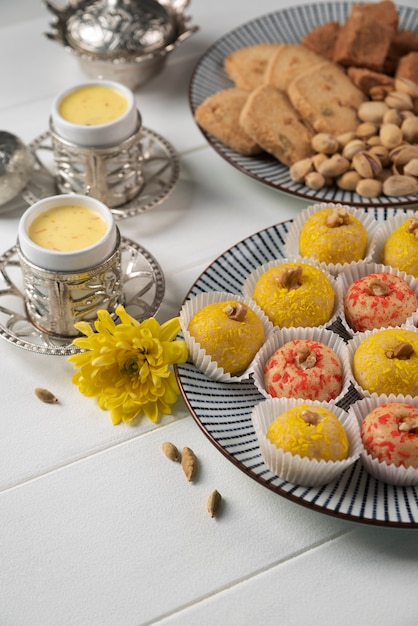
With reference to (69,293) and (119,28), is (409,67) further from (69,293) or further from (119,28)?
(69,293)

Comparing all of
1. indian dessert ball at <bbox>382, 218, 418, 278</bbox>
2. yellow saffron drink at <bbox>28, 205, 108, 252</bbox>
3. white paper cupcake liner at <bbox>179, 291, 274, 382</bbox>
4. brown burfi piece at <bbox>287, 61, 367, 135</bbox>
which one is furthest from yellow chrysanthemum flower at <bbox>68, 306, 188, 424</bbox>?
brown burfi piece at <bbox>287, 61, 367, 135</bbox>

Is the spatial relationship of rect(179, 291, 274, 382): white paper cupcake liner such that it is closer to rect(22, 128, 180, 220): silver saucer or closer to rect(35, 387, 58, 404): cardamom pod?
rect(35, 387, 58, 404): cardamom pod

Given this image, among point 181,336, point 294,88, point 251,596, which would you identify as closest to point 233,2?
point 294,88

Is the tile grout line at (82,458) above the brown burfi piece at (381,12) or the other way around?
the other way around

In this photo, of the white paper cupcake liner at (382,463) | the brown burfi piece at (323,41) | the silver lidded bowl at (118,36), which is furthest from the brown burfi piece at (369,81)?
the white paper cupcake liner at (382,463)

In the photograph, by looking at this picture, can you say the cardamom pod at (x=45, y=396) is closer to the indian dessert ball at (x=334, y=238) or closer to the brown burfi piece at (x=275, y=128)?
the indian dessert ball at (x=334, y=238)

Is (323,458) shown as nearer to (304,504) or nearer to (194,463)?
(304,504)
